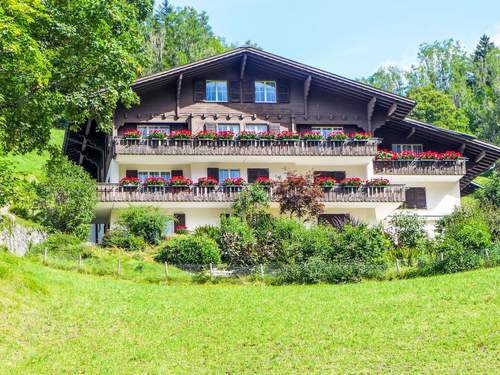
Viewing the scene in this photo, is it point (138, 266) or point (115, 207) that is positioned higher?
point (115, 207)

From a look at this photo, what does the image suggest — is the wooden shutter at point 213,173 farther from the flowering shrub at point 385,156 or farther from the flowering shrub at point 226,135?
the flowering shrub at point 385,156

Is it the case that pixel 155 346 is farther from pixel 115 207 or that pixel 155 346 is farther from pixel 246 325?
pixel 115 207

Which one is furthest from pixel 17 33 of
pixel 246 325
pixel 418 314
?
pixel 418 314

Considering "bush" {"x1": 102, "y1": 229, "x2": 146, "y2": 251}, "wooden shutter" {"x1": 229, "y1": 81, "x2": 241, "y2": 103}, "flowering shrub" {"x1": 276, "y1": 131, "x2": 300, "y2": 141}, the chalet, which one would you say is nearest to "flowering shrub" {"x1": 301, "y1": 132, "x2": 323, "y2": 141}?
the chalet

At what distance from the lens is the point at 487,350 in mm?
17562

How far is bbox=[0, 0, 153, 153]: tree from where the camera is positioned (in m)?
23.3

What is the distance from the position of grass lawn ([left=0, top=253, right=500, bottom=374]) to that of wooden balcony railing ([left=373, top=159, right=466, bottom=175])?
16.2m

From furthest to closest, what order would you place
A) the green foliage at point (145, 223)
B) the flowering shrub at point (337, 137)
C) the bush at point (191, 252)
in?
1. the flowering shrub at point (337, 137)
2. the green foliage at point (145, 223)
3. the bush at point (191, 252)

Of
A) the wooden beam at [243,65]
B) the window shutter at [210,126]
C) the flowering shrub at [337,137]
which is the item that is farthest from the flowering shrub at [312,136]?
the wooden beam at [243,65]

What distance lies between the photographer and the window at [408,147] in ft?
148

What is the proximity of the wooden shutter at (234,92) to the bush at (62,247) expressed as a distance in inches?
532

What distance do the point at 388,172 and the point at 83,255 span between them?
18425mm

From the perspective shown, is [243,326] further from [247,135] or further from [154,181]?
[247,135]

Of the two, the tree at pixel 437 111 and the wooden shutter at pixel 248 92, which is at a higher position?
the tree at pixel 437 111
